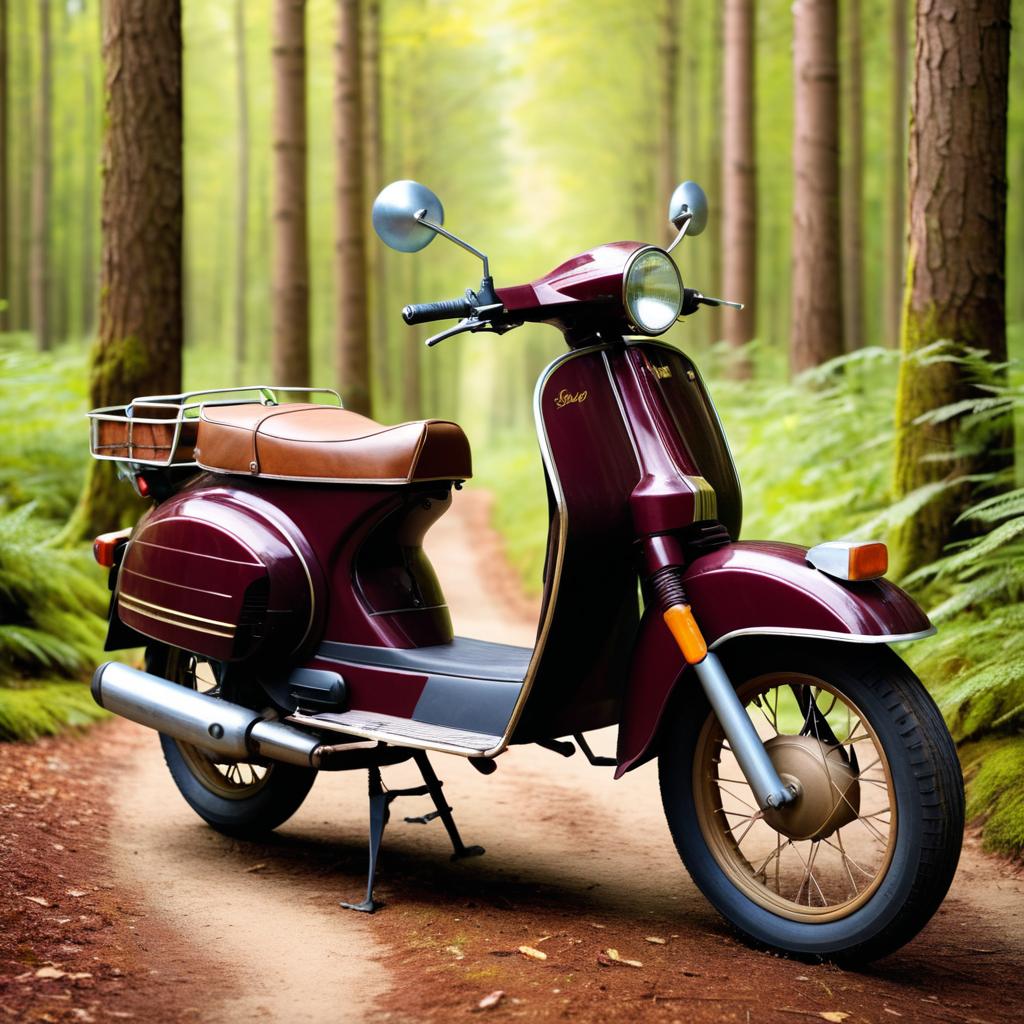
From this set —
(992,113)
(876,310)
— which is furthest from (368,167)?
(992,113)

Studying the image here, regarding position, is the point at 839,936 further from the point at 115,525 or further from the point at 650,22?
the point at 650,22

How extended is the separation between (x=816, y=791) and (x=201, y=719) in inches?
77.2

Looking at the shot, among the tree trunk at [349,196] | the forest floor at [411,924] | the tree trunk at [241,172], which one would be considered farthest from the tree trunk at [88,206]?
the forest floor at [411,924]

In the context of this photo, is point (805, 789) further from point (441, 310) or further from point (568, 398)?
point (441, 310)

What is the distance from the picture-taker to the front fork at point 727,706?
3.12 metres

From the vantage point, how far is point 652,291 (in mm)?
3422

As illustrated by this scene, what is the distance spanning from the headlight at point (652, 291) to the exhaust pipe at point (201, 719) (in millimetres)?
1606

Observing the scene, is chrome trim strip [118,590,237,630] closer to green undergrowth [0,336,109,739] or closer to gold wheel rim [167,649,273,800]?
gold wheel rim [167,649,273,800]

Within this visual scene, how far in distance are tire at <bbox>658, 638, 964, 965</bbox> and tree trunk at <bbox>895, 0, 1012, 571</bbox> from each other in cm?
272

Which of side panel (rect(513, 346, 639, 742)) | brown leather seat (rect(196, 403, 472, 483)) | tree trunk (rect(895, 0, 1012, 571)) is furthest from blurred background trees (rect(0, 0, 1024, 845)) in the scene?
brown leather seat (rect(196, 403, 472, 483))

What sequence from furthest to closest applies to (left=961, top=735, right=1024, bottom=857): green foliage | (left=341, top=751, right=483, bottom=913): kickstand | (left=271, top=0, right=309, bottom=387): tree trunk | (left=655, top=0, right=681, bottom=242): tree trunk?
(left=655, top=0, right=681, bottom=242): tree trunk
(left=271, top=0, right=309, bottom=387): tree trunk
(left=961, top=735, right=1024, bottom=857): green foliage
(left=341, top=751, right=483, bottom=913): kickstand

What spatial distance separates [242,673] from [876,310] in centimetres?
2321

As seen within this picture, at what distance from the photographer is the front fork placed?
312 centimetres

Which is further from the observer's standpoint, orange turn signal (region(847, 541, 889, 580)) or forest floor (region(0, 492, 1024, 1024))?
orange turn signal (region(847, 541, 889, 580))
